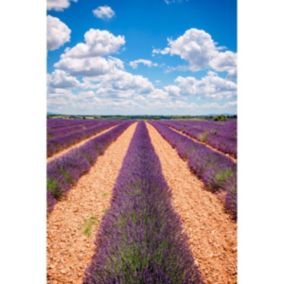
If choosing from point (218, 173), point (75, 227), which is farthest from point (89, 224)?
point (218, 173)

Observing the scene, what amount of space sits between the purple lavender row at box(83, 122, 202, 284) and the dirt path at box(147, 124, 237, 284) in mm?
443

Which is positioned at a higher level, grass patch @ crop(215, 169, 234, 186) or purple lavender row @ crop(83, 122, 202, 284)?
grass patch @ crop(215, 169, 234, 186)

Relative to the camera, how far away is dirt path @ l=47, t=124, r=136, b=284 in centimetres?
260

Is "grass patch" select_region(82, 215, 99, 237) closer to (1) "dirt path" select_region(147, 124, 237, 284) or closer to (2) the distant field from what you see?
(2) the distant field

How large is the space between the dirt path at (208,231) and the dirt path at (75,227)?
954 mm

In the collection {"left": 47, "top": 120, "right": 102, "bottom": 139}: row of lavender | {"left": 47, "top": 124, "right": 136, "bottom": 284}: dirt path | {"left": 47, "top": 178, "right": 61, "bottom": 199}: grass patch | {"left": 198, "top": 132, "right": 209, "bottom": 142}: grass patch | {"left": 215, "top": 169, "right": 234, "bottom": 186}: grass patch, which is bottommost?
{"left": 47, "top": 124, "right": 136, "bottom": 284}: dirt path

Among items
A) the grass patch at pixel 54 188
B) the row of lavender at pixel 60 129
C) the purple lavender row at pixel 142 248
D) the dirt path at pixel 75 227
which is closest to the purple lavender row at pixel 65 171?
the grass patch at pixel 54 188

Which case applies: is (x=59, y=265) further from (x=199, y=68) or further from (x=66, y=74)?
(x=199, y=68)

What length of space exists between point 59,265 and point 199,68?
205 centimetres

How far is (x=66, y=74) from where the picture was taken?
2760 millimetres

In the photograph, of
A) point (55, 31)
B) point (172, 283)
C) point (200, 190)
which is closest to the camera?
point (172, 283)

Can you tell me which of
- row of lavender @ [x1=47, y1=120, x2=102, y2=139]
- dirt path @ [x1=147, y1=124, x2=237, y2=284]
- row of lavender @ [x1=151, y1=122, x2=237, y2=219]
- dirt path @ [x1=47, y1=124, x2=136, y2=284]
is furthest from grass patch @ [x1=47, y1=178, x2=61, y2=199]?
row of lavender @ [x1=47, y1=120, x2=102, y2=139]

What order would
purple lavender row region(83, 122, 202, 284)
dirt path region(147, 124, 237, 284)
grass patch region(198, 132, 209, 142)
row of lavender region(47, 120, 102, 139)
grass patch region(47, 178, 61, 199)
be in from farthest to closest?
1. row of lavender region(47, 120, 102, 139)
2. grass patch region(198, 132, 209, 142)
3. grass patch region(47, 178, 61, 199)
4. dirt path region(147, 124, 237, 284)
5. purple lavender row region(83, 122, 202, 284)
